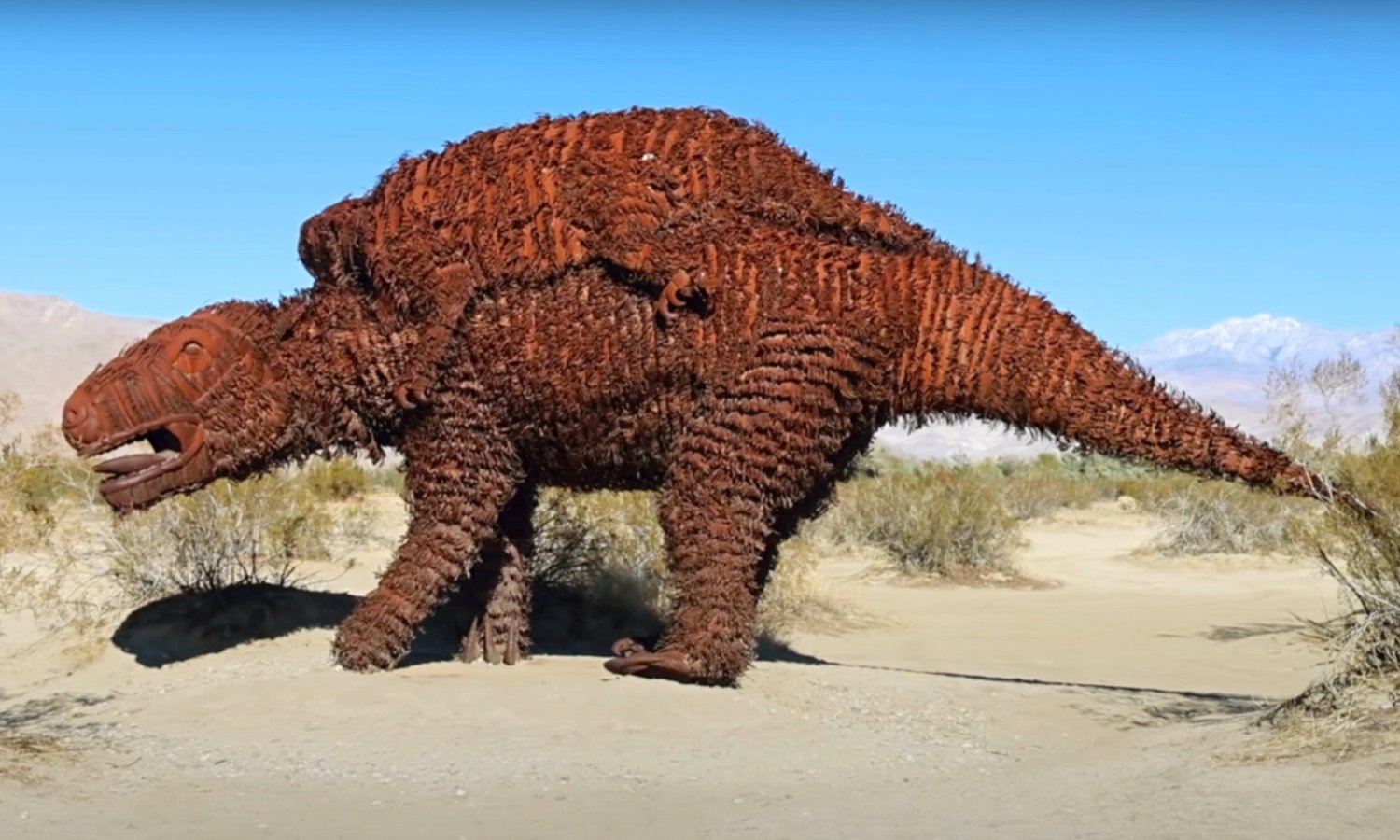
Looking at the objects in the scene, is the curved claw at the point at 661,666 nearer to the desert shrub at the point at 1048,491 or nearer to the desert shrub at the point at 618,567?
the desert shrub at the point at 618,567

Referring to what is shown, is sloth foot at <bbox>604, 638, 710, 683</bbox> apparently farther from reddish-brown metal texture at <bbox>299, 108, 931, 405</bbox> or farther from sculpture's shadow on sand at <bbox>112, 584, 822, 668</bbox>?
reddish-brown metal texture at <bbox>299, 108, 931, 405</bbox>

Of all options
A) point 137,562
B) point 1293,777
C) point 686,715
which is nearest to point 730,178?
point 686,715

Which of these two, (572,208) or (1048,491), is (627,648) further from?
(1048,491)

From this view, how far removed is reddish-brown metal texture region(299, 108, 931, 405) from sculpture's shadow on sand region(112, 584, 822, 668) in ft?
6.63

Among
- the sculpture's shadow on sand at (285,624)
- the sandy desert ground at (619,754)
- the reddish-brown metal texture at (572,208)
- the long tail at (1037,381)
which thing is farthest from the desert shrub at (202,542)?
the long tail at (1037,381)

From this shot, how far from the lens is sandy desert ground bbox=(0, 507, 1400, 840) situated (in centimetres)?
617

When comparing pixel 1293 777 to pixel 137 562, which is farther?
pixel 137 562

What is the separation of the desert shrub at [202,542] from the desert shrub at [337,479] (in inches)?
302

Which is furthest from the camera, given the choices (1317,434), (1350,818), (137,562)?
(137,562)

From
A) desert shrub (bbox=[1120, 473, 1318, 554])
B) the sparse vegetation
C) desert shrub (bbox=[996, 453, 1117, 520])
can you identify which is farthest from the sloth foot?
desert shrub (bbox=[996, 453, 1117, 520])

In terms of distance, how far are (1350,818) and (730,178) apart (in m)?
4.57

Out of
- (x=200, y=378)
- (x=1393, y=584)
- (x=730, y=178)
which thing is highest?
(x=730, y=178)

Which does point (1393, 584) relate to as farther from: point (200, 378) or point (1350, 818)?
point (200, 378)

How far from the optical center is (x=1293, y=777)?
6602mm
